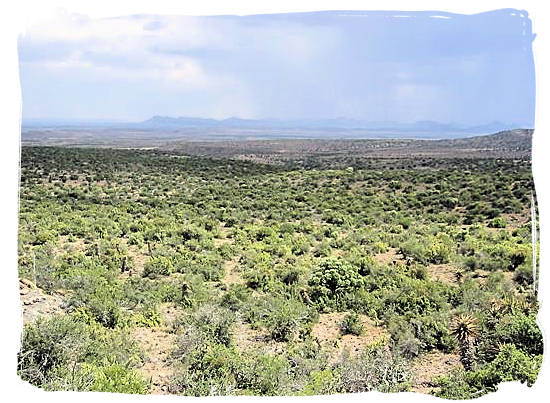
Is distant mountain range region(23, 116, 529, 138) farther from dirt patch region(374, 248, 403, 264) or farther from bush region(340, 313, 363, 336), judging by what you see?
bush region(340, 313, 363, 336)

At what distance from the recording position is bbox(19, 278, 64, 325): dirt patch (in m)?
3.54

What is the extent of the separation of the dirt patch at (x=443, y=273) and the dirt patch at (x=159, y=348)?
2.33 metres

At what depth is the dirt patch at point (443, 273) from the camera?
4.50 metres

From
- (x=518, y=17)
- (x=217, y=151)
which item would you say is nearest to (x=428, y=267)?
(x=518, y=17)

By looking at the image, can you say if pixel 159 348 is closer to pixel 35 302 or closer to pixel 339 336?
pixel 35 302

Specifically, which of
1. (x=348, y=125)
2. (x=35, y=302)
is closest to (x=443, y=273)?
(x=348, y=125)

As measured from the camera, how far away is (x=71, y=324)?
141 inches

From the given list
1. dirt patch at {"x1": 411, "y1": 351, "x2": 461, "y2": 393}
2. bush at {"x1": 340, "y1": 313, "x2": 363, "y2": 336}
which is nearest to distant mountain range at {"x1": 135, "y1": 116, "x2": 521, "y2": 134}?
bush at {"x1": 340, "y1": 313, "x2": 363, "y2": 336}

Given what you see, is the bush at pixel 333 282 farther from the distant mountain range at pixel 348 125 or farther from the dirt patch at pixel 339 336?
the distant mountain range at pixel 348 125

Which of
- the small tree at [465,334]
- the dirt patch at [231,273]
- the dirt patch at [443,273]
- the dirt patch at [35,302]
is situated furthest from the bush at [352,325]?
the dirt patch at [35,302]

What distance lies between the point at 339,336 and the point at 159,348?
4.67 ft

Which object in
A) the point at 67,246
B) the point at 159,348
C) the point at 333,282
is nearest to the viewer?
the point at 159,348

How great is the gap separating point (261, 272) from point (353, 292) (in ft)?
2.94

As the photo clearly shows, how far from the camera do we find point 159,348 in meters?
3.84
